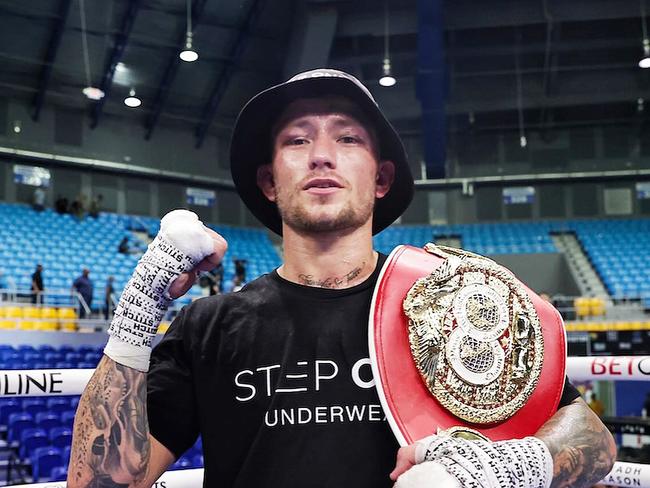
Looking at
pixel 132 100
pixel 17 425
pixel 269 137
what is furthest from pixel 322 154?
pixel 132 100

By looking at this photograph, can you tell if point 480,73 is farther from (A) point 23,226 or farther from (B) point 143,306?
(B) point 143,306

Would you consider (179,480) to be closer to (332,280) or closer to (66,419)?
(332,280)

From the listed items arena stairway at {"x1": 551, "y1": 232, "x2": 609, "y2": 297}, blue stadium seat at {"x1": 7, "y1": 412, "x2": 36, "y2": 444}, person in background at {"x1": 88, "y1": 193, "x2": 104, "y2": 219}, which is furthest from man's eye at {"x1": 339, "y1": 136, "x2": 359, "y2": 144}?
person in background at {"x1": 88, "y1": 193, "x2": 104, "y2": 219}

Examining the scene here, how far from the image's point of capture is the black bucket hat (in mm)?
1448

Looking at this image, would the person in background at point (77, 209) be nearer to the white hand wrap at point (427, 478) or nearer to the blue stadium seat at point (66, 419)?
the blue stadium seat at point (66, 419)

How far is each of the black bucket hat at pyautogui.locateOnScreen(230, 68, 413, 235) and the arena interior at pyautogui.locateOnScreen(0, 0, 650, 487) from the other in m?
8.17

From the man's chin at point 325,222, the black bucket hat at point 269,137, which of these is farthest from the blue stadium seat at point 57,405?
the man's chin at point 325,222

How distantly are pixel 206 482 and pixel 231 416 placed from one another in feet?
0.50

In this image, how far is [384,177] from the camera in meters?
1.60

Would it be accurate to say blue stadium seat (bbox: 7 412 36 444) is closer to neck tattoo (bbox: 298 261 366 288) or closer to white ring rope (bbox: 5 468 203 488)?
white ring rope (bbox: 5 468 203 488)

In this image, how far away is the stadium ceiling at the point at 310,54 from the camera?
13.2 m

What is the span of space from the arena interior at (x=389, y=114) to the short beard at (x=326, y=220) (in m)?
8.40

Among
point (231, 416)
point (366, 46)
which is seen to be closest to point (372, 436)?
point (231, 416)

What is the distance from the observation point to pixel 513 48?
14.5 metres
